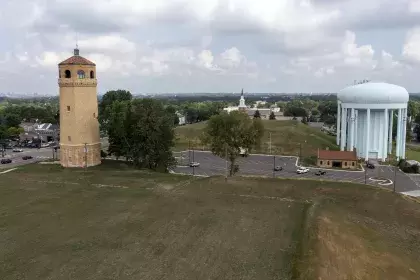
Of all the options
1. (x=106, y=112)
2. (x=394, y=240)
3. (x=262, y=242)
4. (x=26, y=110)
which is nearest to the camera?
(x=262, y=242)

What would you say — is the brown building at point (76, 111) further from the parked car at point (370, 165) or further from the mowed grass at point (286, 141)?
the parked car at point (370, 165)

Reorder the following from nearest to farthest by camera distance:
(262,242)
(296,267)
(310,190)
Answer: (296,267) < (262,242) < (310,190)

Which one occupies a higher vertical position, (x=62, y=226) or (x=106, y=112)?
(x=106, y=112)

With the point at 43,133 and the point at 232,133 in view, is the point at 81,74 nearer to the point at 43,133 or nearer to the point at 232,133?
the point at 232,133

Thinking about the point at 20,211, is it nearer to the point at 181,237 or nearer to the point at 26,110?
the point at 181,237

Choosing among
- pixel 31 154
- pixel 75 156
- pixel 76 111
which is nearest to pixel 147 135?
pixel 76 111

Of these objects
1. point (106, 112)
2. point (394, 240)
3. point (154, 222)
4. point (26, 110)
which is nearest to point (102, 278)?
point (154, 222)
